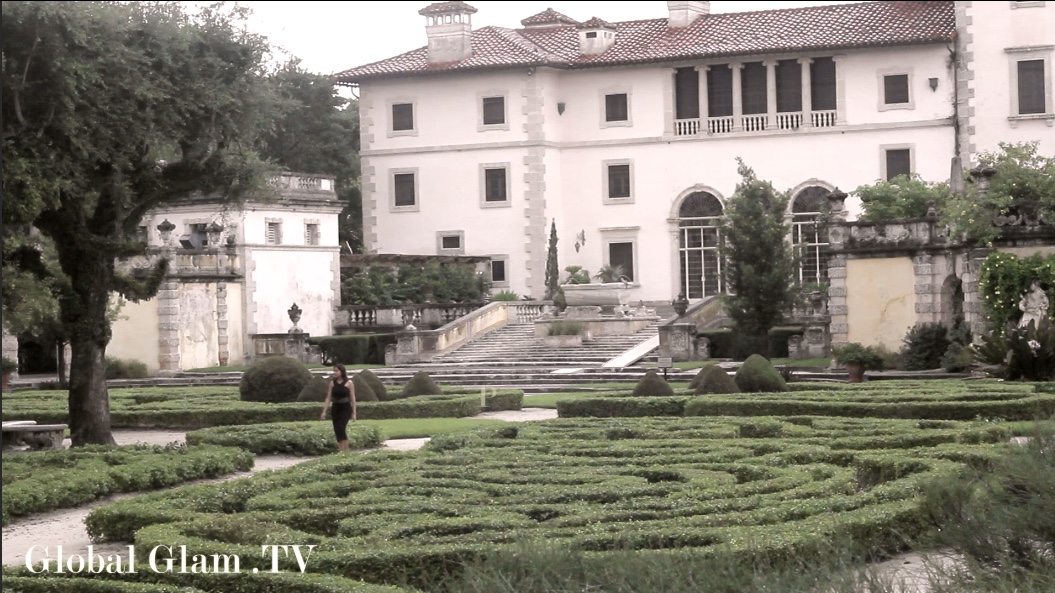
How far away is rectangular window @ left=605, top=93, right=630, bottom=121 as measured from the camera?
2040 inches

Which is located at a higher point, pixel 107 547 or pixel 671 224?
pixel 671 224

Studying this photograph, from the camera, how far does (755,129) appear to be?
164 feet

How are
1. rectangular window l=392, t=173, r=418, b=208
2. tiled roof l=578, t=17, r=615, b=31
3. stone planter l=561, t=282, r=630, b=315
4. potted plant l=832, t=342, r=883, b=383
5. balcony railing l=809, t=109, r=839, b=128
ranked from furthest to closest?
rectangular window l=392, t=173, r=418, b=208, tiled roof l=578, t=17, r=615, b=31, balcony railing l=809, t=109, r=839, b=128, stone planter l=561, t=282, r=630, b=315, potted plant l=832, t=342, r=883, b=383

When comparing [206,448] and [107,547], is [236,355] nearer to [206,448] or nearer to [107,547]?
[206,448]

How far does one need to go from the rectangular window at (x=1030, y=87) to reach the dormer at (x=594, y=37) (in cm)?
1336

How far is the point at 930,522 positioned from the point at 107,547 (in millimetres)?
6817

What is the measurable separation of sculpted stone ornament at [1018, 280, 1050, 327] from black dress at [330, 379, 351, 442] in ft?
44.2

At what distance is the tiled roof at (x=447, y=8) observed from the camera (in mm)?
52938

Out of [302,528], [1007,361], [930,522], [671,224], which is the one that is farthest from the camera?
[671,224]

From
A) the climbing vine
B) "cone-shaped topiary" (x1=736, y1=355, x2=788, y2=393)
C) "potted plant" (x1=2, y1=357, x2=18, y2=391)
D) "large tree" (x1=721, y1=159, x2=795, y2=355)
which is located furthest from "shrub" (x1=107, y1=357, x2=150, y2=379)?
the climbing vine

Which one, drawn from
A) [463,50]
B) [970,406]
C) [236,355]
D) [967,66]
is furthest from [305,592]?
[463,50]

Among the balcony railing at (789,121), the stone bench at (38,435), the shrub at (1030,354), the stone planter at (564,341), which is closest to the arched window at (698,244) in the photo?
the balcony railing at (789,121)

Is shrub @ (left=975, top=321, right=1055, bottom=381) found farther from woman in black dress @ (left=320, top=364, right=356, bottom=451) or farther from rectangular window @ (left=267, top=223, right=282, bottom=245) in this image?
rectangular window @ (left=267, top=223, right=282, bottom=245)

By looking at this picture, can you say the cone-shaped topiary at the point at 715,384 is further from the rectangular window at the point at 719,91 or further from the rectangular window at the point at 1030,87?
the rectangular window at the point at 719,91
